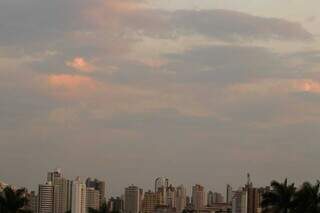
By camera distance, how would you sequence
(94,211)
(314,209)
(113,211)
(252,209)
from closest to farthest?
1. (314,209)
2. (94,211)
3. (113,211)
4. (252,209)

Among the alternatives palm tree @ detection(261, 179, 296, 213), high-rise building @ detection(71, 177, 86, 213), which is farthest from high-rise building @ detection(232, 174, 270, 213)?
palm tree @ detection(261, 179, 296, 213)

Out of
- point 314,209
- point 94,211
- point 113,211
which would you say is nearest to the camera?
point 314,209

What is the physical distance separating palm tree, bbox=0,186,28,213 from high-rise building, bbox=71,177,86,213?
10500 cm

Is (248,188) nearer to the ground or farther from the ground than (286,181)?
farther from the ground

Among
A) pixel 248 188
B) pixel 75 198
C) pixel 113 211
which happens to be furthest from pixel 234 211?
pixel 113 211

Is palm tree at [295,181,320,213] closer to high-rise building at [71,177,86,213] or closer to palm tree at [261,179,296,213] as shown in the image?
palm tree at [261,179,296,213]

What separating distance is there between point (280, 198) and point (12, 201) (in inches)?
955

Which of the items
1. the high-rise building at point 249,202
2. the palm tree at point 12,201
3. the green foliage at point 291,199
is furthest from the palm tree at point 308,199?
the high-rise building at point 249,202

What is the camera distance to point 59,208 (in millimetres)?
199875

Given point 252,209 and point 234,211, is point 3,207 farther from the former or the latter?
point 234,211

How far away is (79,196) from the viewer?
191 meters

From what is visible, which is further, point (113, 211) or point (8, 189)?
point (113, 211)

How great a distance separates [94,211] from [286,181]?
20090 millimetres

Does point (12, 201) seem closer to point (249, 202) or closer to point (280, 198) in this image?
point (280, 198)
